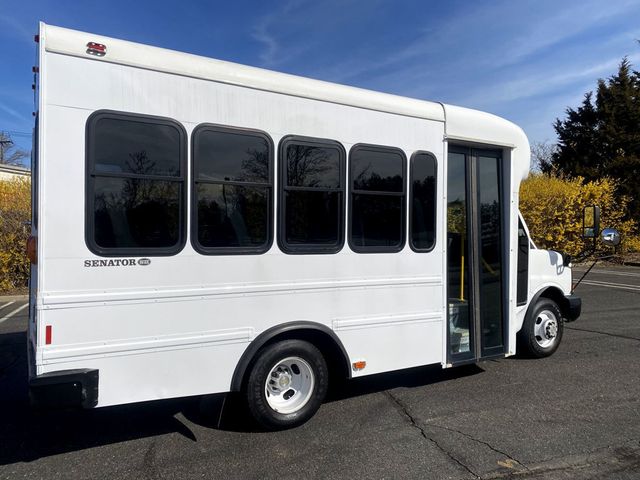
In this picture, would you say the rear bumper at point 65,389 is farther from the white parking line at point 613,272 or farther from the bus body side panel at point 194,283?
the white parking line at point 613,272

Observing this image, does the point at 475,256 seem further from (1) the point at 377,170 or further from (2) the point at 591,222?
(2) the point at 591,222

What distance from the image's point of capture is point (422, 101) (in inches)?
181

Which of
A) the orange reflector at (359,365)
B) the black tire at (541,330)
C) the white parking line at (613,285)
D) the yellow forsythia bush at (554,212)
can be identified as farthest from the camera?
the yellow forsythia bush at (554,212)

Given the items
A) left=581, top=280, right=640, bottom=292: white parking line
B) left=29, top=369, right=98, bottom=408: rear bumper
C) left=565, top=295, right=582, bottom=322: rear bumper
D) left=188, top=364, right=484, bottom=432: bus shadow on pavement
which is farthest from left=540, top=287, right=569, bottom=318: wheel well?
left=581, top=280, right=640, bottom=292: white parking line

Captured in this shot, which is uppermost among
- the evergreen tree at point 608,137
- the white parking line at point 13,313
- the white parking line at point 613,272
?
the evergreen tree at point 608,137

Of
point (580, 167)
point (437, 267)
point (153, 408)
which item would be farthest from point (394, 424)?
point (580, 167)

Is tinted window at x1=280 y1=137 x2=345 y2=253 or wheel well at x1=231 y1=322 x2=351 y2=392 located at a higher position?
tinted window at x1=280 y1=137 x2=345 y2=253

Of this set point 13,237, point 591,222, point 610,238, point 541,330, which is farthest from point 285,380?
point 13,237

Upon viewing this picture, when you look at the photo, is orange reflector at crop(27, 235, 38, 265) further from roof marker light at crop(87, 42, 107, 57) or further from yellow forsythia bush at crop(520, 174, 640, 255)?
yellow forsythia bush at crop(520, 174, 640, 255)

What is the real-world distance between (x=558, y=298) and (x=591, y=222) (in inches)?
41.8

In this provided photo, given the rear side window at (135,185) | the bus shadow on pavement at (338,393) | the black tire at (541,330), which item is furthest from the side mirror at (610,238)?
the rear side window at (135,185)

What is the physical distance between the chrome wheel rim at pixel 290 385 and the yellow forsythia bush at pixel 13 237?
9.92 metres

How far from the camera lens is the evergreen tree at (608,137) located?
21703 millimetres

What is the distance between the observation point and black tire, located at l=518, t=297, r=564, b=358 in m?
5.69
